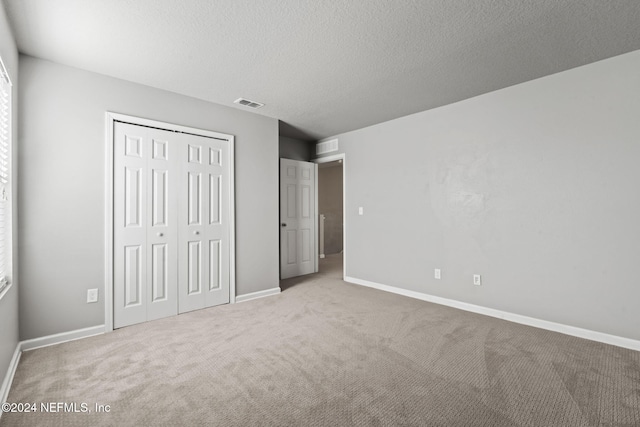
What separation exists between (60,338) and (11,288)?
2.38 ft

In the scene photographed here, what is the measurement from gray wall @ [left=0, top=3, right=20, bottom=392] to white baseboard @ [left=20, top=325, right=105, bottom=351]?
155 millimetres

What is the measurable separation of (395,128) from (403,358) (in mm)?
3142

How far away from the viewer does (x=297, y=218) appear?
5367 millimetres

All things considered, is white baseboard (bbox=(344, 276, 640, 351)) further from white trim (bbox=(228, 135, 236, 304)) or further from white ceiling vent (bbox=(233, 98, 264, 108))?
white ceiling vent (bbox=(233, 98, 264, 108))

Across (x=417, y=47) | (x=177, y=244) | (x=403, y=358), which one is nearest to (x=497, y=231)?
(x=403, y=358)

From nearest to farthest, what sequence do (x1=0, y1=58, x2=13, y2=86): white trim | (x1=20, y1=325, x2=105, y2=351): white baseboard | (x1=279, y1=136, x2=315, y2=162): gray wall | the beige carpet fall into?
the beige carpet
(x1=0, y1=58, x2=13, y2=86): white trim
(x1=20, y1=325, x2=105, y2=351): white baseboard
(x1=279, y1=136, x2=315, y2=162): gray wall

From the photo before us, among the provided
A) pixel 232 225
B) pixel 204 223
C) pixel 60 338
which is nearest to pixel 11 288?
pixel 60 338

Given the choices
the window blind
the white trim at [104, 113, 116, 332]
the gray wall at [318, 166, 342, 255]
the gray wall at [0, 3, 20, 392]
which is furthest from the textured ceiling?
the gray wall at [318, 166, 342, 255]

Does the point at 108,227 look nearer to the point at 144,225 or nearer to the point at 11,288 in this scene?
the point at 144,225

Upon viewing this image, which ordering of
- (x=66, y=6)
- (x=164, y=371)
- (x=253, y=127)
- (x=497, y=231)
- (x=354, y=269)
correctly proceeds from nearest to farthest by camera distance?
A: (x=66, y=6) → (x=164, y=371) → (x=497, y=231) → (x=253, y=127) → (x=354, y=269)

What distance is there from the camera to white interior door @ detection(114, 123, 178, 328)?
9.71 ft

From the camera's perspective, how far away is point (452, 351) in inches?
96.0

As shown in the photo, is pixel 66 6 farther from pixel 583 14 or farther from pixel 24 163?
pixel 583 14

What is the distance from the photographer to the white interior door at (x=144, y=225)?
117 inches
